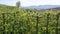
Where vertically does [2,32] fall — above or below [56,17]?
below

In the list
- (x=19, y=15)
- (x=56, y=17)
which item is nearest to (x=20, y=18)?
(x=19, y=15)

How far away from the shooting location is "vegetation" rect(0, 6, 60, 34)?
17.9 metres

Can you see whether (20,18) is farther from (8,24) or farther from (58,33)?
(58,33)

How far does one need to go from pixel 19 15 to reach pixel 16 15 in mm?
268

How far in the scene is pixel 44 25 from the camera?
18391mm

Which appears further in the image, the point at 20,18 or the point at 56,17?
the point at 20,18

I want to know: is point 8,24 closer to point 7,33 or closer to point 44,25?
point 7,33

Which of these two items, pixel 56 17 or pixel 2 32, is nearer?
pixel 56 17

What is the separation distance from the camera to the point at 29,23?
18.2 meters

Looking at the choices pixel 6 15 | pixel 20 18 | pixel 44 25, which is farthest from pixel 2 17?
pixel 44 25

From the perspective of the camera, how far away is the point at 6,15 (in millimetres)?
18875

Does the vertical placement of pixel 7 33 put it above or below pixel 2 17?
below

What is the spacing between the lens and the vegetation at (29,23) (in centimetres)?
1789

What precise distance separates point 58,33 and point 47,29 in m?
1.06
